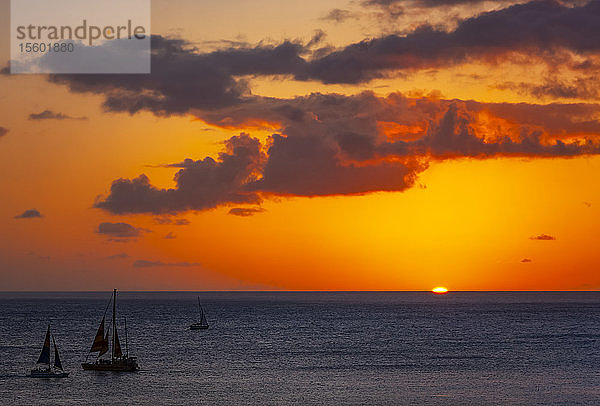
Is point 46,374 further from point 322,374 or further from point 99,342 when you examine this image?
point 322,374

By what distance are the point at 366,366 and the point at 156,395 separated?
43.3 meters

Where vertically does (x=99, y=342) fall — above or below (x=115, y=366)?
above

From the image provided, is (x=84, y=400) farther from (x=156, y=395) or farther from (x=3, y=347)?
(x=3, y=347)

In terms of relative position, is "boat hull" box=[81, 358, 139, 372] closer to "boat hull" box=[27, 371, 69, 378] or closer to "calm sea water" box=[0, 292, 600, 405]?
"calm sea water" box=[0, 292, 600, 405]

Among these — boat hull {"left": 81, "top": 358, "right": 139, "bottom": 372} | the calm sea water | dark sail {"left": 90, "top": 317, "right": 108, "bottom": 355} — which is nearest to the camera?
the calm sea water

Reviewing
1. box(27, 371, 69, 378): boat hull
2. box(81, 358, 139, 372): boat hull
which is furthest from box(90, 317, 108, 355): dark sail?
box(27, 371, 69, 378): boat hull

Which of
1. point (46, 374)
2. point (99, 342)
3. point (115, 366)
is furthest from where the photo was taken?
point (99, 342)

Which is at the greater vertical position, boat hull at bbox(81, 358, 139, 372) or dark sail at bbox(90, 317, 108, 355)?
dark sail at bbox(90, 317, 108, 355)

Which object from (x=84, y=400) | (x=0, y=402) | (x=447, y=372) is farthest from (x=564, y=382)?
(x=0, y=402)

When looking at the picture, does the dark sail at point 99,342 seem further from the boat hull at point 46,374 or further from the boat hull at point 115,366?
the boat hull at point 46,374

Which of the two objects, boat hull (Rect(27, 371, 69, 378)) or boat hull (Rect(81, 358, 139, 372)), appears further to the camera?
boat hull (Rect(81, 358, 139, 372))

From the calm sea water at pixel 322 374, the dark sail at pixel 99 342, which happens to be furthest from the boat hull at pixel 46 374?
the dark sail at pixel 99 342

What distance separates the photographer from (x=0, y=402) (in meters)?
97.9

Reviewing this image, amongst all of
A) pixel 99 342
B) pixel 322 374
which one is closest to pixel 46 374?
pixel 99 342
